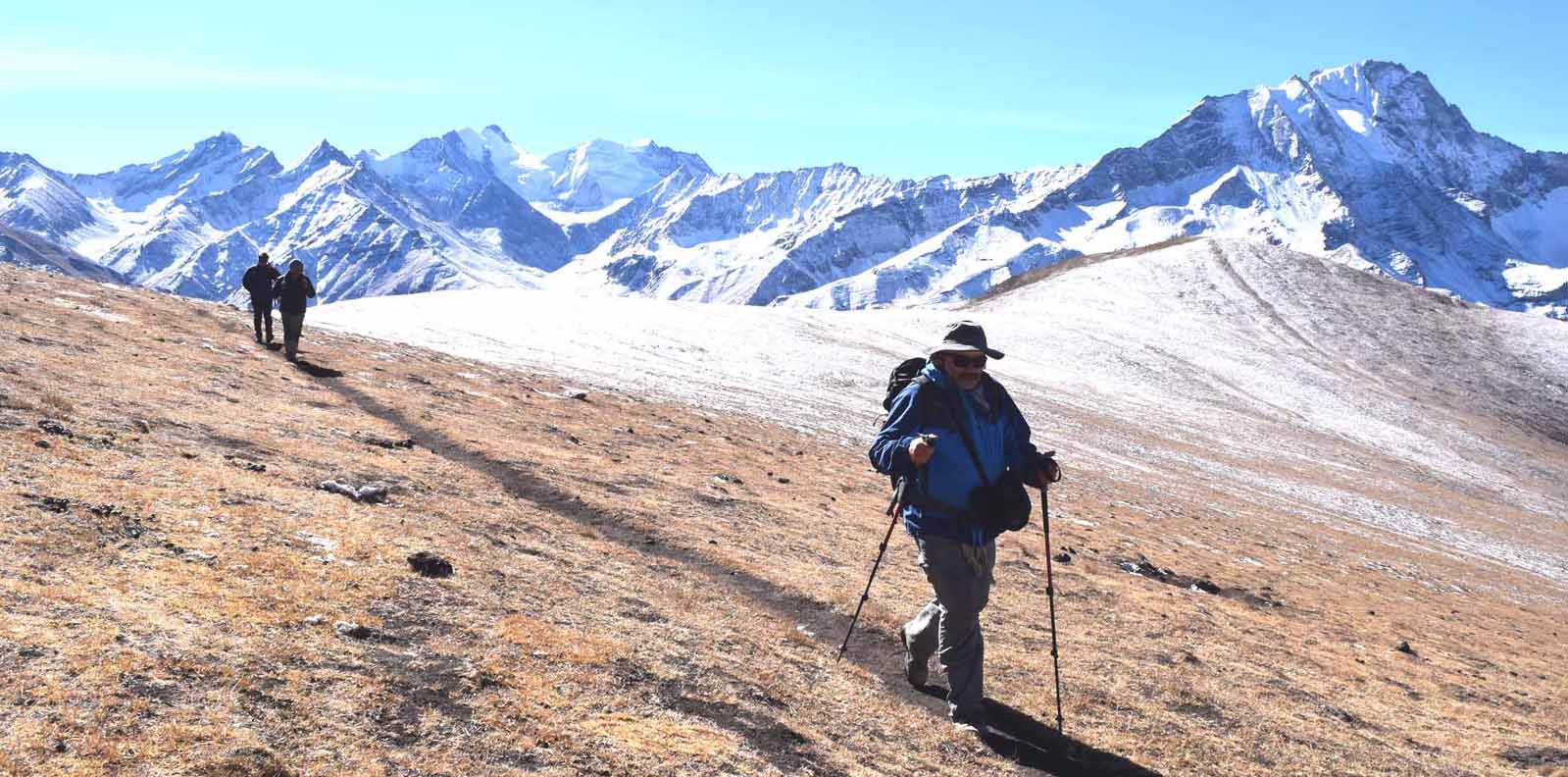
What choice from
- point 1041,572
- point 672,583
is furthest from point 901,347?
point 672,583

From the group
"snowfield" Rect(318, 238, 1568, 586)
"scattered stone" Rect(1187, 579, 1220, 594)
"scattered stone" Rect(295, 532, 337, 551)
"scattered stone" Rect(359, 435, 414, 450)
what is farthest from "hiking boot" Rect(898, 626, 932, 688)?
"snowfield" Rect(318, 238, 1568, 586)

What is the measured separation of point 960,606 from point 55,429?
1210 centimetres

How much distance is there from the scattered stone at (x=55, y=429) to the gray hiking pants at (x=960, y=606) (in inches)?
447

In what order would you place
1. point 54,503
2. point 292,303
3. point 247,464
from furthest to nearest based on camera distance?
point 292,303
point 247,464
point 54,503

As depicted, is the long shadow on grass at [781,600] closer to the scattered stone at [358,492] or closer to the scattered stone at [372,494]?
the scattered stone at [372,494]

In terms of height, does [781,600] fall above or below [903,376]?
below

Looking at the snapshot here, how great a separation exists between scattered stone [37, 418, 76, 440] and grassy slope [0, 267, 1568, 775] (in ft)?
0.59

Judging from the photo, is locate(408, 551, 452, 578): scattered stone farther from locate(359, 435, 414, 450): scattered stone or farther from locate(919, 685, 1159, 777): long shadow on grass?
locate(359, 435, 414, 450): scattered stone

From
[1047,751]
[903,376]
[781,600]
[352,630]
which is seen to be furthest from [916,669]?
[352,630]

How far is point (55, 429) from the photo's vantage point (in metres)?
13.1

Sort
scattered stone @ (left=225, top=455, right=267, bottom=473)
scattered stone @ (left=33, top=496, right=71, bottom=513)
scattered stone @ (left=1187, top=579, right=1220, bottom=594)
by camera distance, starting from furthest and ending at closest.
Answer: scattered stone @ (left=1187, top=579, right=1220, bottom=594) < scattered stone @ (left=225, top=455, right=267, bottom=473) < scattered stone @ (left=33, top=496, right=71, bottom=513)

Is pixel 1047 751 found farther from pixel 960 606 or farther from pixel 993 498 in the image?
pixel 993 498

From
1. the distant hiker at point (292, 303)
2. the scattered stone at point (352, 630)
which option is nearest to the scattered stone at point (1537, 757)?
the scattered stone at point (352, 630)

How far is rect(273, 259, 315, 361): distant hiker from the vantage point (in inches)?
1083
